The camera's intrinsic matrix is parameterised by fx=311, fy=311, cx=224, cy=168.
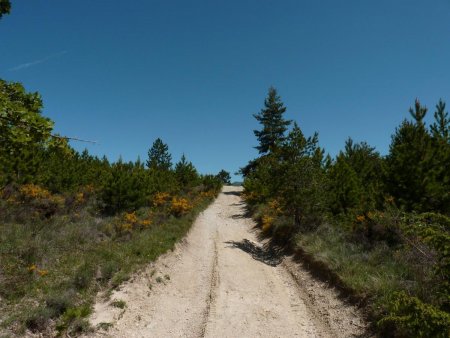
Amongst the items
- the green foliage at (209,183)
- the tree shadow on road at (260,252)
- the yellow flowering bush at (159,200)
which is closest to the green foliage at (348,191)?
the tree shadow on road at (260,252)

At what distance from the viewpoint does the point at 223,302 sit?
1008cm

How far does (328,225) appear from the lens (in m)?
15.5

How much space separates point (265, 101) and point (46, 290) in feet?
130

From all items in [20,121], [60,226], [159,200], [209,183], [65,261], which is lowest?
[65,261]

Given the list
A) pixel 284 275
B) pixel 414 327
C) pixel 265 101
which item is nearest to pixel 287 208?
pixel 284 275

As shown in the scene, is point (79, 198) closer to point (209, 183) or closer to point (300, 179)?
point (300, 179)

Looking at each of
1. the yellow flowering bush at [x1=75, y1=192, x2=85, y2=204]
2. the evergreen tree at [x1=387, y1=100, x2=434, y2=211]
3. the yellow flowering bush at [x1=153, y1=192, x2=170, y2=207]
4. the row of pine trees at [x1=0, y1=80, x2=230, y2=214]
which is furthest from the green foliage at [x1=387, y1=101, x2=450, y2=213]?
the yellow flowering bush at [x1=75, y1=192, x2=85, y2=204]

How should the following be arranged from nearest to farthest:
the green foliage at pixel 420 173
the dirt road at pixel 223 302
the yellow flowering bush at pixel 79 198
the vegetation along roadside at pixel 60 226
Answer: the vegetation along roadside at pixel 60 226 < the dirt road at pixel 223 302 < the green foliage at pixel 420 173 < the yellow flowering bush at pixel 79 198

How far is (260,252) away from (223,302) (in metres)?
6.93

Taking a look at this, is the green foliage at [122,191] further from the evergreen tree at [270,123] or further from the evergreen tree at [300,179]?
the evergreen tree at [270,123]

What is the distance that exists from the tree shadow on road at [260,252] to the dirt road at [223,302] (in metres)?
0.14

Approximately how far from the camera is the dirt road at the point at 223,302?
830 cm

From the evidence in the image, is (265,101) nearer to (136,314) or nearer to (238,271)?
(238,271)

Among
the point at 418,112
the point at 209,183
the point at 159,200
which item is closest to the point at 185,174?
the point at 209,183
